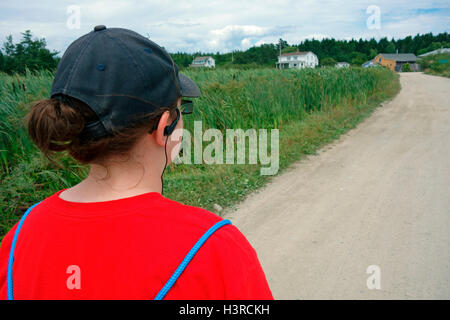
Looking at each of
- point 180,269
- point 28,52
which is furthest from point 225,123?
point 28,52

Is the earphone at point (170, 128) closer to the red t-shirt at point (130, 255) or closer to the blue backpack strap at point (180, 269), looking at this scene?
the red t-shirt at point (130, 255)

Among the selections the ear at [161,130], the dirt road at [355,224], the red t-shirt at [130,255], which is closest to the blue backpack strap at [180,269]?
the red t-shirt at [130,255]

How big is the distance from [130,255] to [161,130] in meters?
0.33

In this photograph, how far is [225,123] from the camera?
7.46 metres

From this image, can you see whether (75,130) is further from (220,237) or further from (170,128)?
(220,237)

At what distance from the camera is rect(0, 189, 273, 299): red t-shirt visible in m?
0.71

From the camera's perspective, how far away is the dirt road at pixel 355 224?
2.72 m

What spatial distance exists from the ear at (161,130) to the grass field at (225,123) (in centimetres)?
37

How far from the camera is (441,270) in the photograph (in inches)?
111

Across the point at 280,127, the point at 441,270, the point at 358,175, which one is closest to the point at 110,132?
the point at 441,270

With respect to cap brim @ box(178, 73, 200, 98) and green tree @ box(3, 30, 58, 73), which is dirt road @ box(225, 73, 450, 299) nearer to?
cap brim @ box(178, 73, 200, 98)

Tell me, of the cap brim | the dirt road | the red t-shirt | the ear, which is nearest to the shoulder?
the red t-shirt

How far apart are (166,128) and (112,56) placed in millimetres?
225

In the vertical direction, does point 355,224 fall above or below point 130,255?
below
